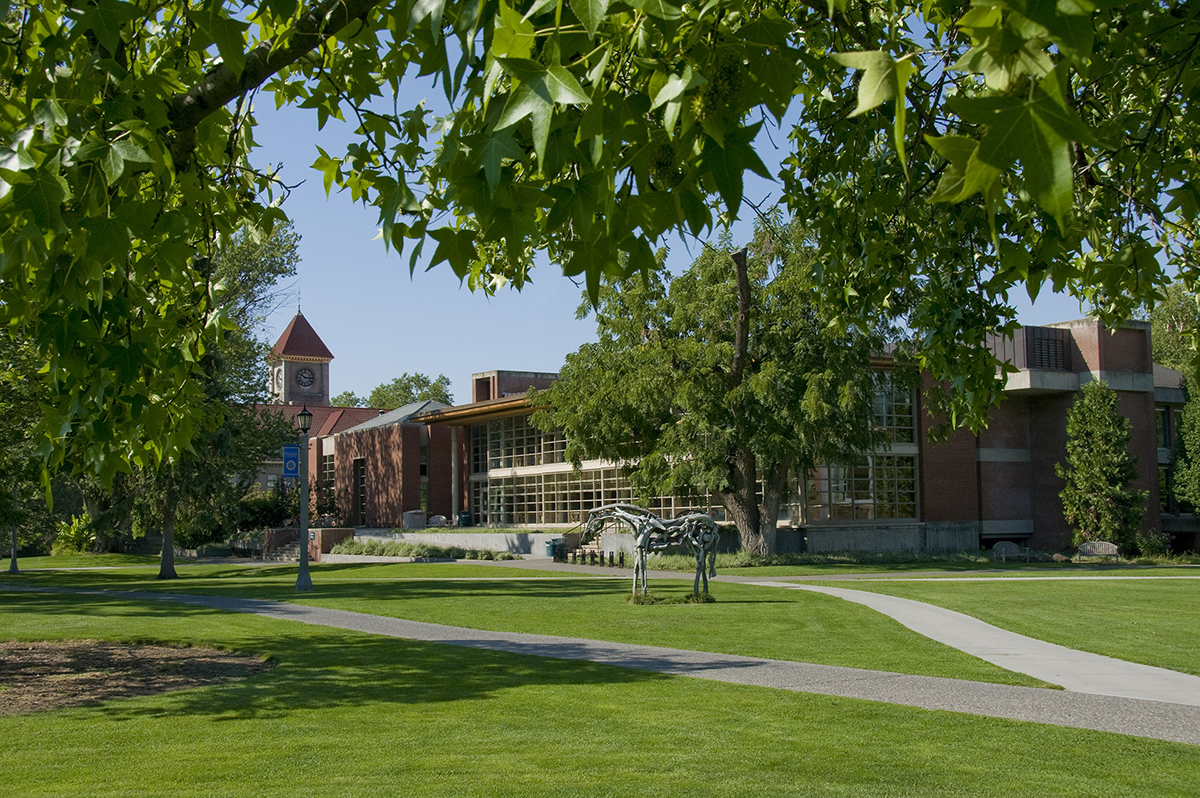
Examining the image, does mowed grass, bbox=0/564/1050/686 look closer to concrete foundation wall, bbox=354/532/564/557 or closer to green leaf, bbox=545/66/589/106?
concrete foundation wall, bbox=354/532/564/557

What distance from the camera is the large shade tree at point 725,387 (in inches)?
1126

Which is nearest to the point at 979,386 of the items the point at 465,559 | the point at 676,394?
the point at 676,394

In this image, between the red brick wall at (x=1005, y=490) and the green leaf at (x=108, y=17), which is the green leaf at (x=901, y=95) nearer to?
the green leaf at (x=108, y=17)

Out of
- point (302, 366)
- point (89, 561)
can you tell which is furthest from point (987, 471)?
point (302, 366)

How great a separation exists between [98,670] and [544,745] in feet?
22.2

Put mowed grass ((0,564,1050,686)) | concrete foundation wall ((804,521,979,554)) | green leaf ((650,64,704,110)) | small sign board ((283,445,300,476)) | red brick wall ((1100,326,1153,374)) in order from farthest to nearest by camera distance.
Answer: red brick wall ((1100,326,1153,374)) < concrete foundation wall ((804,521,979,554)) < small sign board ((283,445,300,476)) < mowed grass ((0,564,1050,686)) < green leaf ((650,64,704,110))

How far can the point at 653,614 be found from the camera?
16.9 metres

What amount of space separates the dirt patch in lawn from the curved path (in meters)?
2.95

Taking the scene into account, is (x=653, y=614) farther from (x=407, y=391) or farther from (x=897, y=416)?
(x=407, y=391)

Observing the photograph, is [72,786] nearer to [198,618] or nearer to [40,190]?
[40,190]

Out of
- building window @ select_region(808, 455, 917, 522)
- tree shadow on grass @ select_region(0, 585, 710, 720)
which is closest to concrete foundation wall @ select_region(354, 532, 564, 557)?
building window @ select_region(808, 455, 917, 522)

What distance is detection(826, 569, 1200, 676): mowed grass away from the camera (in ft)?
42.3

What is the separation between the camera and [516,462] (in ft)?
155

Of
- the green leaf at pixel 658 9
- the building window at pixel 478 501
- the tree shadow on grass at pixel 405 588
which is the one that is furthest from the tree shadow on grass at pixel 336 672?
the building window at pixel 478 501
